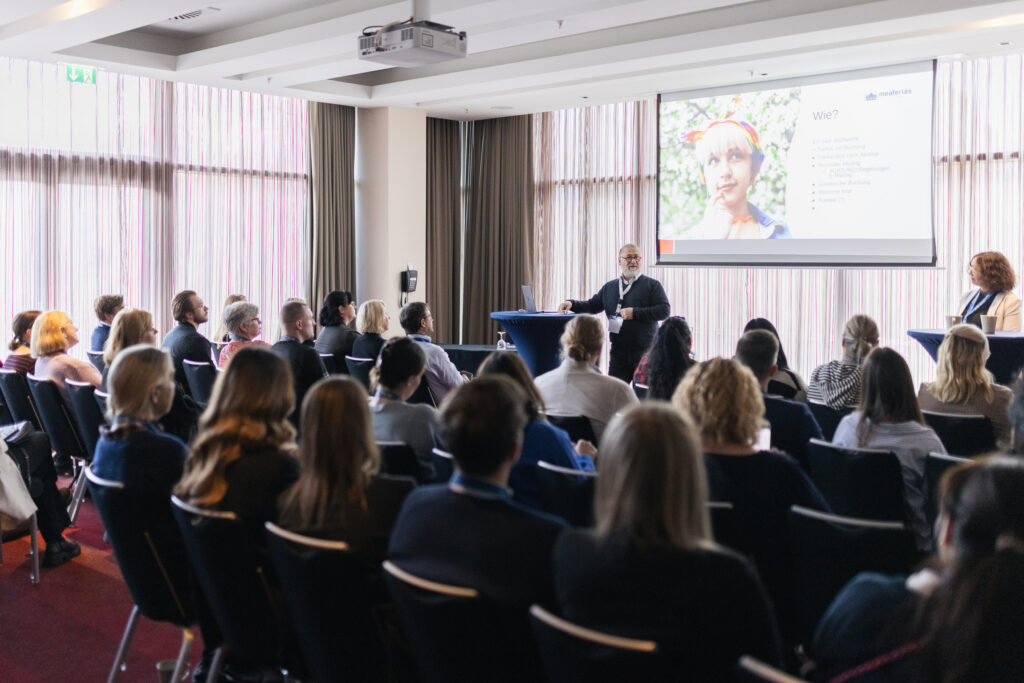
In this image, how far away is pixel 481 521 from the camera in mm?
1946

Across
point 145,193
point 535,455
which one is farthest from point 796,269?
point 535,455

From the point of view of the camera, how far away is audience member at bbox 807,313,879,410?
4379mm

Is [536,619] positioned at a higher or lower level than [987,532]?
lower

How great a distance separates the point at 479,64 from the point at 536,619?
762 cm

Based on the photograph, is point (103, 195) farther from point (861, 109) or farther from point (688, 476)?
point (688, 476)

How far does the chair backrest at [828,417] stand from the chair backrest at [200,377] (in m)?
3.30

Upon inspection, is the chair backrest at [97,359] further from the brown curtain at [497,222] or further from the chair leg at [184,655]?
the brown curtain at [497,222]

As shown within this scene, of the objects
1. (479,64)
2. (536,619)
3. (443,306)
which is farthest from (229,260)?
(536,619)

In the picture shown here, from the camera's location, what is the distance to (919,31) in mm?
6984

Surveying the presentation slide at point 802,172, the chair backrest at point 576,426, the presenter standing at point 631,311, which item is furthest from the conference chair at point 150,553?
the presentation slide at point 802,172

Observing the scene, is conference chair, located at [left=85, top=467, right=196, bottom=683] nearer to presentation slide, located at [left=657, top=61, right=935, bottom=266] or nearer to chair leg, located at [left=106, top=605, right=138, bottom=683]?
chair leg, located at [left=106, top=605, right=138, bottom=683]

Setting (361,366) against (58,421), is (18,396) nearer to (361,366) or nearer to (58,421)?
(58,421)

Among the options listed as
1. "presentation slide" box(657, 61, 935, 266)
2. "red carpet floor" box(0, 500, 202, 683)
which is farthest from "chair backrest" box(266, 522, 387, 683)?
"presentation slide" box(657, 61, 935, 266)

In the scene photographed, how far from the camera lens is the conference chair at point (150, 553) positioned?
8.84ft
